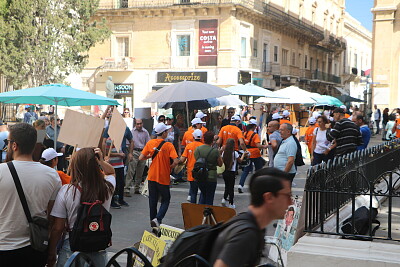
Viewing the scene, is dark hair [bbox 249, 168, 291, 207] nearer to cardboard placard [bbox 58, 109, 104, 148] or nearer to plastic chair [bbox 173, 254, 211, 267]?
plastic chair [bbox 173, 254, 211, 267]

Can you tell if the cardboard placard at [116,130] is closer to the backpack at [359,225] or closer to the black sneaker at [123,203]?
the backpack at [359,225]

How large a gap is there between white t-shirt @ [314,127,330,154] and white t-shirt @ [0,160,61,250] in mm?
8811

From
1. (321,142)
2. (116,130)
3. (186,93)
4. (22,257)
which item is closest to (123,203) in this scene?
(186,93)

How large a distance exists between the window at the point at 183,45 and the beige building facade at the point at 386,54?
38.3ft

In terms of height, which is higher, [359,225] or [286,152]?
[286,152]

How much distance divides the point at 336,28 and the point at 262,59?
79.9 ft

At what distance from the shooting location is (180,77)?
119 feet

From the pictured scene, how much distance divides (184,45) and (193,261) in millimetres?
34094

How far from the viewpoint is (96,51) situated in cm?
3884

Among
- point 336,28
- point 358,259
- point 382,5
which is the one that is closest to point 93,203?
point 358,259

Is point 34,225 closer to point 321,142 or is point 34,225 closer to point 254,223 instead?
point 254,223

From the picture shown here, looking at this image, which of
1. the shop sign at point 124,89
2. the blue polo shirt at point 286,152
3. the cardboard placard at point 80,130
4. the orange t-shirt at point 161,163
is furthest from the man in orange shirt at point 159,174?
the shop sign at point 124,89

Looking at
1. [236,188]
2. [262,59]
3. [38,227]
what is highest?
[262,59]

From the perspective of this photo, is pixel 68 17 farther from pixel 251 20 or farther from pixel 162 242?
pixel 162 242
